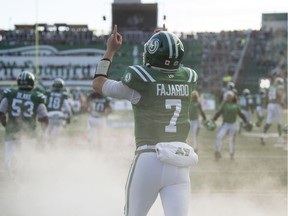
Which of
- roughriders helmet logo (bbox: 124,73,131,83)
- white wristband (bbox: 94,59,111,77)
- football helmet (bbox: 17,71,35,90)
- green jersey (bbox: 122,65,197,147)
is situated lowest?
football helmet (bbox: 17,71,35,90)

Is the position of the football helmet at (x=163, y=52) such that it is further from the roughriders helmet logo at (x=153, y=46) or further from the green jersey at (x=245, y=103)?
the green jersey at (x=245, y=103)

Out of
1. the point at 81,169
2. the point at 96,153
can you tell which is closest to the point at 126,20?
the point at 96,153

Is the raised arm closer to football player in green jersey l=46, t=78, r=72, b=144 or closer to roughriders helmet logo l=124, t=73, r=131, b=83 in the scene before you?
roughriders helmet logo l=124, t=73, r=131, b=83

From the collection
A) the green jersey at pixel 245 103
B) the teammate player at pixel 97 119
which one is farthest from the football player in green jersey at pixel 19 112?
the green jersey at pixel 245 103

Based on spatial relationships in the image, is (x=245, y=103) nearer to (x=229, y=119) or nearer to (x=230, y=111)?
(x=229, y=119)

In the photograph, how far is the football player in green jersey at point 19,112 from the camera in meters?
9.96

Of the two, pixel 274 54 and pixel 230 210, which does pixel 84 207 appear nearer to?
pixel 230 210

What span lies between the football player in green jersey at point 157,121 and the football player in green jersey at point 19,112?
515 cm

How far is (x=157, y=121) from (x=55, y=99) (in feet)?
36.2

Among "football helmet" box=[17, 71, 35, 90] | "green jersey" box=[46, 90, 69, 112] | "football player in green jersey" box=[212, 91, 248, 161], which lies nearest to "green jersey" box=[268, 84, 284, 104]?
"football player in green jersey" box=[212, 91, 248, 161]

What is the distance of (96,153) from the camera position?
51.8ft

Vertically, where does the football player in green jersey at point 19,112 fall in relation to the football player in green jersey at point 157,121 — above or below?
below

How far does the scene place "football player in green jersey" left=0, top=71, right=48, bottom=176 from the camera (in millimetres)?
9961

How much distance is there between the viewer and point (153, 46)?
5.02 metres
